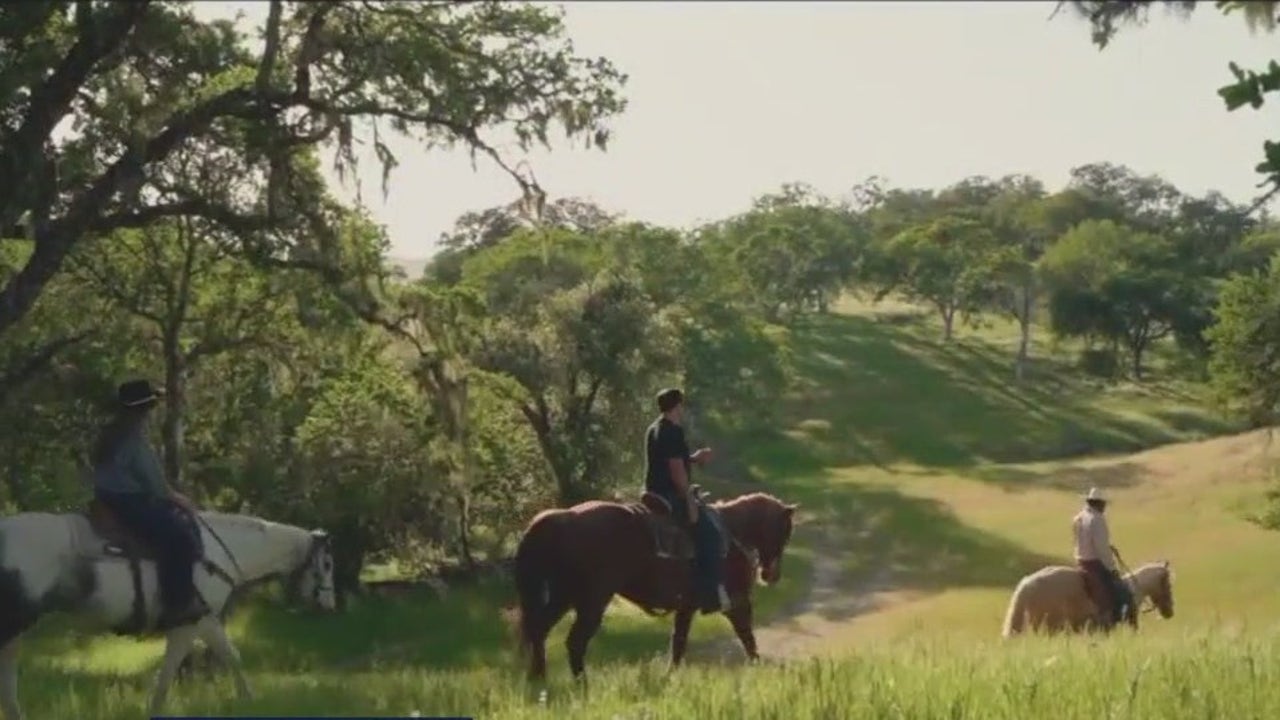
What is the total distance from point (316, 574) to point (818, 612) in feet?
89.5

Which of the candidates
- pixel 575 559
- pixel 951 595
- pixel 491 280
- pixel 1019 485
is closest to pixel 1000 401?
pixel 1019 485

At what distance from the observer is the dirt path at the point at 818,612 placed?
107 feet

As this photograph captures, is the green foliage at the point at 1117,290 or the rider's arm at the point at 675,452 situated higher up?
the green foliage at the point at 1117,290

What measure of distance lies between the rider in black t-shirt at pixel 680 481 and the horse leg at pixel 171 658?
4.38 meters

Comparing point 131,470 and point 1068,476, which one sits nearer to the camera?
point 131,470

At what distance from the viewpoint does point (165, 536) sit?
12.8 metres

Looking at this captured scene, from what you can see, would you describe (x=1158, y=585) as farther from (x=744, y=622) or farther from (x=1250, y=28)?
(x=1250, y=28)

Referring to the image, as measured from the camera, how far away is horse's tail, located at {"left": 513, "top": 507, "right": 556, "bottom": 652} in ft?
48.9

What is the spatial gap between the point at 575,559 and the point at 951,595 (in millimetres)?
28274

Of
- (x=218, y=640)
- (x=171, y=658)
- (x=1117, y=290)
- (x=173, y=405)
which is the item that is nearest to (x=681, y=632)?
(x=218, y=640)

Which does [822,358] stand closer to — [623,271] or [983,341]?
[983,341]

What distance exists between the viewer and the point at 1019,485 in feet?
213

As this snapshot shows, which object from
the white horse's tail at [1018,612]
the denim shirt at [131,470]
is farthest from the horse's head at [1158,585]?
Result: the denim shirt at [131,470]

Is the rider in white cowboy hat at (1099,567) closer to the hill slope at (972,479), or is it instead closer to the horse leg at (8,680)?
the hill slope at (972,479)
